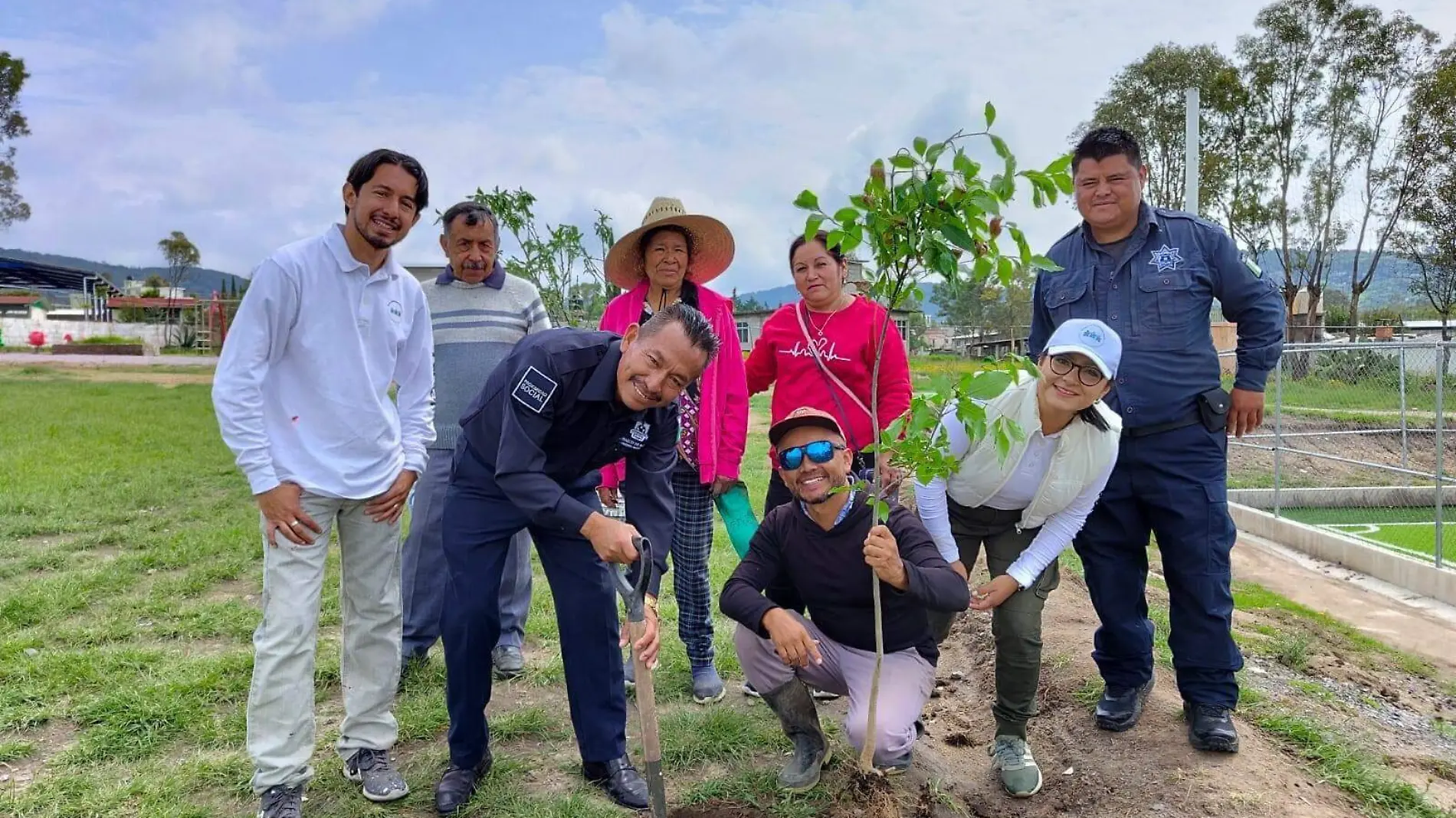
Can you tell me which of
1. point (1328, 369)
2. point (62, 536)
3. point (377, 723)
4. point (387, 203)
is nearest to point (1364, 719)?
point (377, 723)

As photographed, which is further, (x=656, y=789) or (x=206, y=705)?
(x=206, y=705)

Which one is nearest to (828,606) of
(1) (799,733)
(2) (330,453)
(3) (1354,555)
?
(1) (799,733)

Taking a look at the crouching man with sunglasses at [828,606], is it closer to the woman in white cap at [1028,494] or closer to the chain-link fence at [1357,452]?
the woman in white cap at [1028,494]

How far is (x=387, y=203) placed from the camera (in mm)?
2771

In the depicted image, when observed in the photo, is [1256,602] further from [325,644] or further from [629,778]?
[325,644]

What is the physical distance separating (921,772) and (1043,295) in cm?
193

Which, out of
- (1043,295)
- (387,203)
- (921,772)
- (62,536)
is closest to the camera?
(387,203)

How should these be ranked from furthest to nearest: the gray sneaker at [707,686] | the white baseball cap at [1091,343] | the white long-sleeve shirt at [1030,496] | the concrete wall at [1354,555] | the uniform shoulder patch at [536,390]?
the concrete wall at [1354,555]
the gray sneaker at [707,686]
the white long-sleeve shirt at [1030,496]
the white baseball cap at [1091,343]
the uniform shoulder patch at [536,390]

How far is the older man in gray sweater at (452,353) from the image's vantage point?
12.5 feet

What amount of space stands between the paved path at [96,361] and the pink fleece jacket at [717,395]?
30479mm

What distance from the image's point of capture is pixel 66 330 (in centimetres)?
5138

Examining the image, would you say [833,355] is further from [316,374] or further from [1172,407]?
[316,374]

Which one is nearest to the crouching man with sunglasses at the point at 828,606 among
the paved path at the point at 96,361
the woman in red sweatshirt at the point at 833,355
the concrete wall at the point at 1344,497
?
the woman in red sweatshirt at the point at 833,355

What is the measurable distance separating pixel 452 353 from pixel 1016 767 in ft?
9.08
